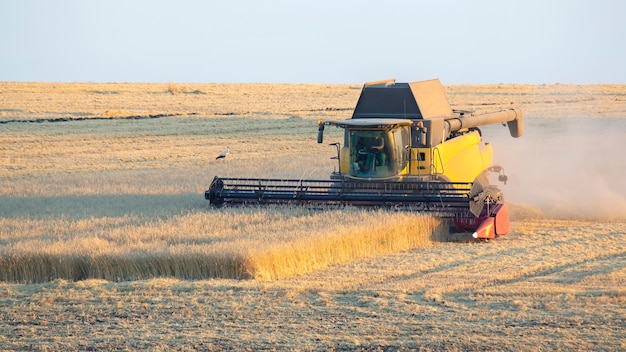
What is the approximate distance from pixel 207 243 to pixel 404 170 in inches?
165

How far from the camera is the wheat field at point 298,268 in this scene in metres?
7.54

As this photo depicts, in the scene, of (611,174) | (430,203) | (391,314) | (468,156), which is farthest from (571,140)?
(391,314)

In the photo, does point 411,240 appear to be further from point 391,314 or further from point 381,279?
point 391,314

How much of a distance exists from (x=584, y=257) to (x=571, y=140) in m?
13.8

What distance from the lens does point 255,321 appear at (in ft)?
26.1

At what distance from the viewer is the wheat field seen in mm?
7539

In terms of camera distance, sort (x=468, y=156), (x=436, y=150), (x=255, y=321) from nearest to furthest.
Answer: (x=255, y=321), (x=436, y=150), (x=468, y=156)

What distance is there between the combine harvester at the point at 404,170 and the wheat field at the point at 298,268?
1.20ft

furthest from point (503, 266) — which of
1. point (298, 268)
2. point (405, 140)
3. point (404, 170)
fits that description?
point (405, 140)

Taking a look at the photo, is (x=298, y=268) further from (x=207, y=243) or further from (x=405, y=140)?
(x=405, y=140)

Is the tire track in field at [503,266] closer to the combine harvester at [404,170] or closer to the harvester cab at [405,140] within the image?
the combine harvester at [404,170]

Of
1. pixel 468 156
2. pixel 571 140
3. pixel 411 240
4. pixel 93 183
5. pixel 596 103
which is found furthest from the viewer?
pixel 596 103

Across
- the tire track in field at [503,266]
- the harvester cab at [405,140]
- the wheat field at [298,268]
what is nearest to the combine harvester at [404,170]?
the harvester cab at [405,140]

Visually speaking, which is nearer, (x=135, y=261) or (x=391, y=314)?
(x=391, y=314)
